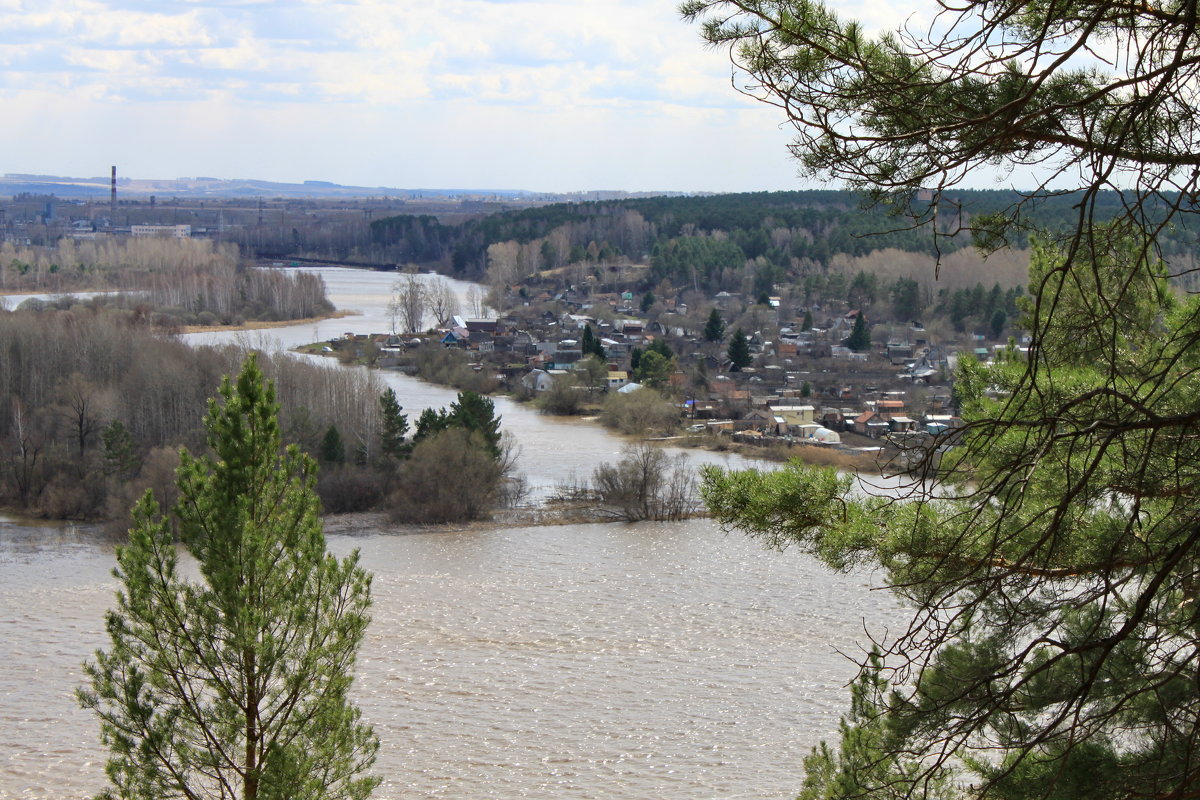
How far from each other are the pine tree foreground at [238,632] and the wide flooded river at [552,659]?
7.63ft

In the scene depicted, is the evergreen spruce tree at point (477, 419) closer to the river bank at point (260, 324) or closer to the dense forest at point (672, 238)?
the river bank at point (260, 324)

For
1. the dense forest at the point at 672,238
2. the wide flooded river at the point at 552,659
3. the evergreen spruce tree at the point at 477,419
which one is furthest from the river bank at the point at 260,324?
the wide flooded river at the point at 552,659

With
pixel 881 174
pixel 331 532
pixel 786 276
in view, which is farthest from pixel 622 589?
pixel 786 276

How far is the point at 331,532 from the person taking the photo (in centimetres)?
1123

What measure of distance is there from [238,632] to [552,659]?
4277 mm

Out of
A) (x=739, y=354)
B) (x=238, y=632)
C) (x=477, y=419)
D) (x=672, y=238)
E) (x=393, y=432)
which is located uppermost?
(x=672, y=238)

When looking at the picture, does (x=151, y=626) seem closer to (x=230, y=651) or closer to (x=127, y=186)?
(x=230, y=651)

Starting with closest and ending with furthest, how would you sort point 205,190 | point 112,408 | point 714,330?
point 112,408
point 714,330
point 205,190

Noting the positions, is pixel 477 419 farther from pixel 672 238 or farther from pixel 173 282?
pixel 672 238

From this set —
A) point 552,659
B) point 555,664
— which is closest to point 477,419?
point 552,659

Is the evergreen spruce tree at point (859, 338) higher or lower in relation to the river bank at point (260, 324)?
higher

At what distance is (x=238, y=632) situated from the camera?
10.8 ft

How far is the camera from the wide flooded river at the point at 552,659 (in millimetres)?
5867

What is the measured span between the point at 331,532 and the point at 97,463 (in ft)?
9.68
